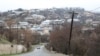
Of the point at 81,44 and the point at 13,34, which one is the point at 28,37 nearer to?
the point at 13,34

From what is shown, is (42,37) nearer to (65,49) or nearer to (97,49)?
(65,49)

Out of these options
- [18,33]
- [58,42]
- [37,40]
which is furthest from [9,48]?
[37,40]

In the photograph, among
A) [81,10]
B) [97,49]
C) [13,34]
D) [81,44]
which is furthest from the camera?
[81,10]

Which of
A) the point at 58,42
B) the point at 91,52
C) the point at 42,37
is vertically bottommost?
the point at 42,37

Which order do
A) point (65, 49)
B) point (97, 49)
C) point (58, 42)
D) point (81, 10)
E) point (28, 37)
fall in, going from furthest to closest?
point (81, 10) → point (28, 37) → point (58, 42) → point (65, 49) → point (97, 49)

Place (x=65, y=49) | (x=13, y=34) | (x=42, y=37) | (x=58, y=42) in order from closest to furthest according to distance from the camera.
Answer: (x=65, y=49) → (x=58, y=42) → (x=13, y=34) → (x=42, y=37)

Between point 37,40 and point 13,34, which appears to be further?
point 37,40

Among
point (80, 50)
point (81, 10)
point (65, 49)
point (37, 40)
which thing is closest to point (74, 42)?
point (80, 50)

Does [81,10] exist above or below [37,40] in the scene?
above

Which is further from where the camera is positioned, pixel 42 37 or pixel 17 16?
pixel 17 16
